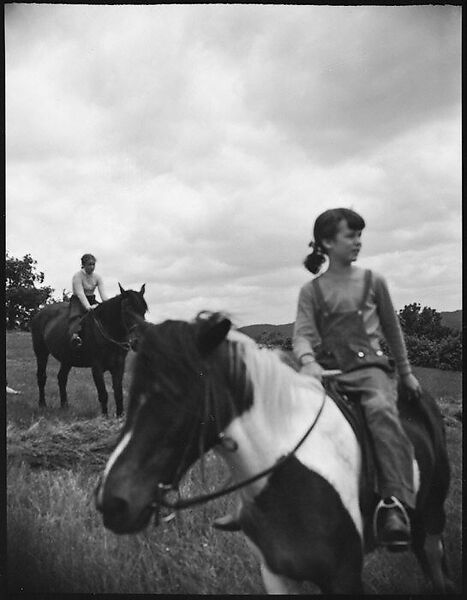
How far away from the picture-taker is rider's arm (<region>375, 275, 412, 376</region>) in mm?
3111

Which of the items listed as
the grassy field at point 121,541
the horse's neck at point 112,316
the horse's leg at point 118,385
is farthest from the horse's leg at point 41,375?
the horse's neck at point 112,316

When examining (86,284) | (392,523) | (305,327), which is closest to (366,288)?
(305,327)

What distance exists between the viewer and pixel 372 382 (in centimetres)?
297

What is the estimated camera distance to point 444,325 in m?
4.11

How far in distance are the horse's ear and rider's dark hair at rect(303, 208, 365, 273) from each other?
1118 mm

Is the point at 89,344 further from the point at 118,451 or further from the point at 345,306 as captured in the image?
the point at 118,451

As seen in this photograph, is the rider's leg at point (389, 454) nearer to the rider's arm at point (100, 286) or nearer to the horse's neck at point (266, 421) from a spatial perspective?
the horse's neck at point (266, 421)

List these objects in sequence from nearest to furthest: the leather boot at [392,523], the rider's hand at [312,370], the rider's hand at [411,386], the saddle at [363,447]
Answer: the leather boot at [392,523] → the saddle at [363,447] → the rider's hand at [312,370] → the rider's hand at [411,386]

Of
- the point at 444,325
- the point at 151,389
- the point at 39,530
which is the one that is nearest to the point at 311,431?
the point at 151,389

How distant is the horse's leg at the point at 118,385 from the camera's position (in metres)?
4.54

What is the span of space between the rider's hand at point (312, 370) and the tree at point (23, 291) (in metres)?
2.48

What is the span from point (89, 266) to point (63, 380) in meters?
1.53

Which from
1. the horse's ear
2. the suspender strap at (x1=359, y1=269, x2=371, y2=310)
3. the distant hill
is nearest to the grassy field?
the distant hill

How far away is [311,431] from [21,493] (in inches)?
98.8
